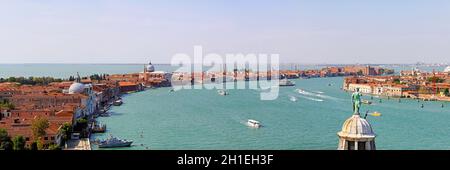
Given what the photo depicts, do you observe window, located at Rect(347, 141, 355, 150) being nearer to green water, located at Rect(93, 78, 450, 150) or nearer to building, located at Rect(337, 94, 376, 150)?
building, located at Rect(337, 94, 376, 150)

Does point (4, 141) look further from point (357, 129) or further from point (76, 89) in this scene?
point (76, 89)

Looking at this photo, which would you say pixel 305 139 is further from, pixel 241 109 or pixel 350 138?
pixel 350 138

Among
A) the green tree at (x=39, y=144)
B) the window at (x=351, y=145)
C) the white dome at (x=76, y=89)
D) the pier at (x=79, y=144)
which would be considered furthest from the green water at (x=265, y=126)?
the window at (x=351, y=145)

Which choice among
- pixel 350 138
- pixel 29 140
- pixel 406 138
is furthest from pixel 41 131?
pixel 350 138

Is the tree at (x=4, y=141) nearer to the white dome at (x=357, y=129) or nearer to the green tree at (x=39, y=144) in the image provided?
the green tree at (x=39, y=144)

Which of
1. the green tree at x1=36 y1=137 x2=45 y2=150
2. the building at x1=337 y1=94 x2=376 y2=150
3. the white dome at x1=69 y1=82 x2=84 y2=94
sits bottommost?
the green tree at x1=36 y1=137 x2=45 y2=150

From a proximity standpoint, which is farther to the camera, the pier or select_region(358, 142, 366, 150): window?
the pier

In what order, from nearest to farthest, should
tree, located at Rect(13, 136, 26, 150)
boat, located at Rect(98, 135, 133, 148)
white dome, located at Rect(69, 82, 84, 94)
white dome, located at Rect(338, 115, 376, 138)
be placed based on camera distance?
white dome, located at Rect(338, 115, 376, 138)
tree, located at Rect(13, 136, 26, 150)
boat, located at Rect(98, 135, 133, 148)
white dome, located at Rect(69, 82, 84, 94)

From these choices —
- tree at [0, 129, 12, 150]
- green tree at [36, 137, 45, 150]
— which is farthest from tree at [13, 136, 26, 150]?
green tree at [36, 137, 45, 150]

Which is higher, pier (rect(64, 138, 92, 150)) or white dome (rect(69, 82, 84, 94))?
white dome (rect(69, 82, 84, 94))
